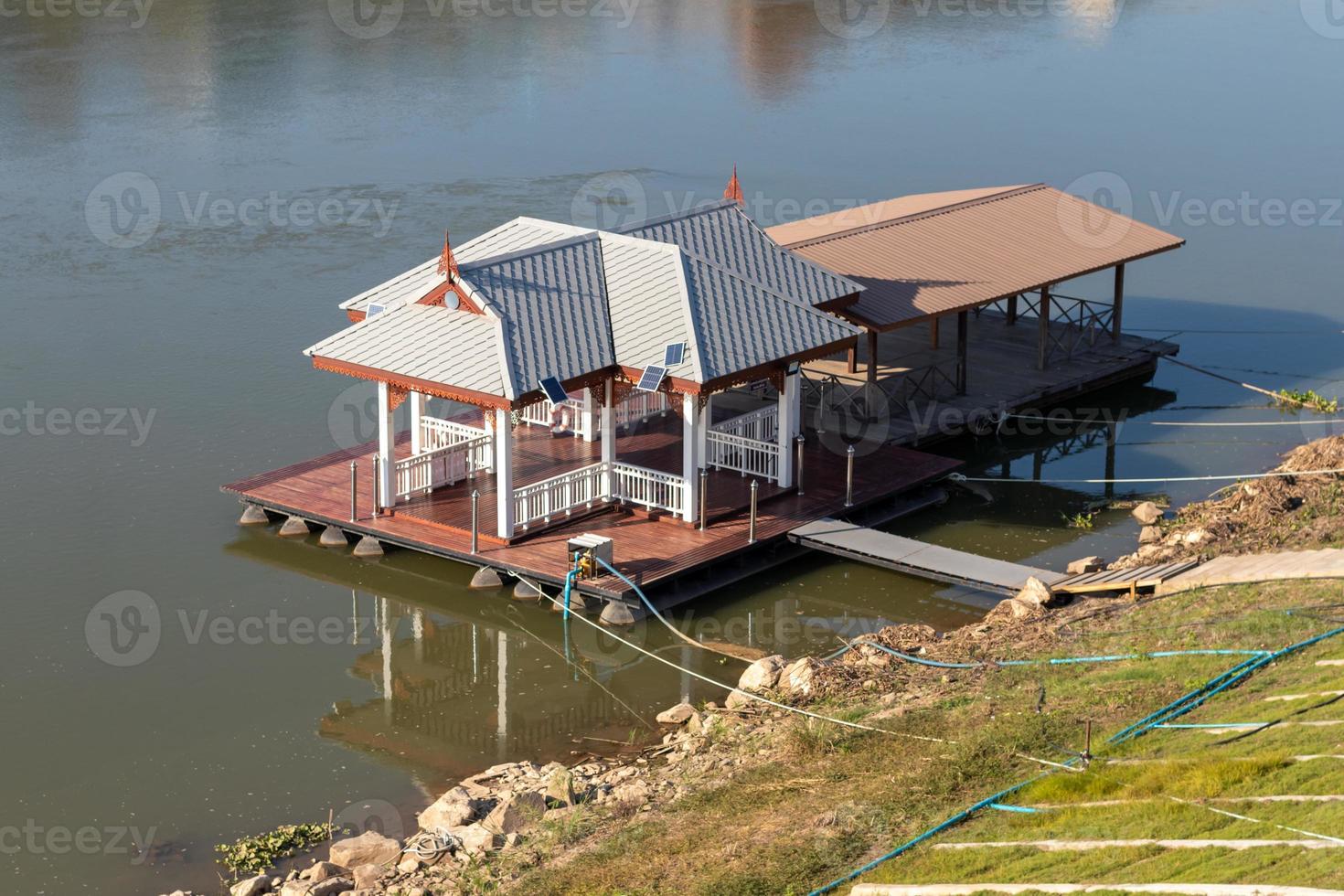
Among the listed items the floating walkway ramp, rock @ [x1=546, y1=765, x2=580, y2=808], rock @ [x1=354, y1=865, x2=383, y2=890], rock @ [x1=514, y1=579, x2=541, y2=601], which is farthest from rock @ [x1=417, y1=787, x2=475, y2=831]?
the floating walkway ramp

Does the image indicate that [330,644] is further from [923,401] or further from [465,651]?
[923,401]

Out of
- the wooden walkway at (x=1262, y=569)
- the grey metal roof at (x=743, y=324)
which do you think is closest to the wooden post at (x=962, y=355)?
the grey metal roof at (x=743, y=324)

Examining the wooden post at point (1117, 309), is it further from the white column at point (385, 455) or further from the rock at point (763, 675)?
the white column at point (385, 455)

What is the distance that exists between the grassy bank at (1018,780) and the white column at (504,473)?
7.30 metres

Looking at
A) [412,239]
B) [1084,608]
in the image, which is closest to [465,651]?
[1084,608]

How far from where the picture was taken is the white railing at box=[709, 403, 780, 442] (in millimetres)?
32719

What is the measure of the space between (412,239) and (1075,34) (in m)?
42.9

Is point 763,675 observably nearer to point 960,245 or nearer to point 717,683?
point 717,683

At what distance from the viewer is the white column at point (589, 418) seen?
33.7 meters

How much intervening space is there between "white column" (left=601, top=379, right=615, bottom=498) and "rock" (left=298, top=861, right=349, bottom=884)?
10851 mm

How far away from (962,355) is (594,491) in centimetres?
951

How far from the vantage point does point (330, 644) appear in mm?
28938

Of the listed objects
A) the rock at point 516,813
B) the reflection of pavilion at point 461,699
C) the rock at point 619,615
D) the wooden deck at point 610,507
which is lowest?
the reflection of pavilion at point 461,699

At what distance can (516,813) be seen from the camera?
22.4 m
